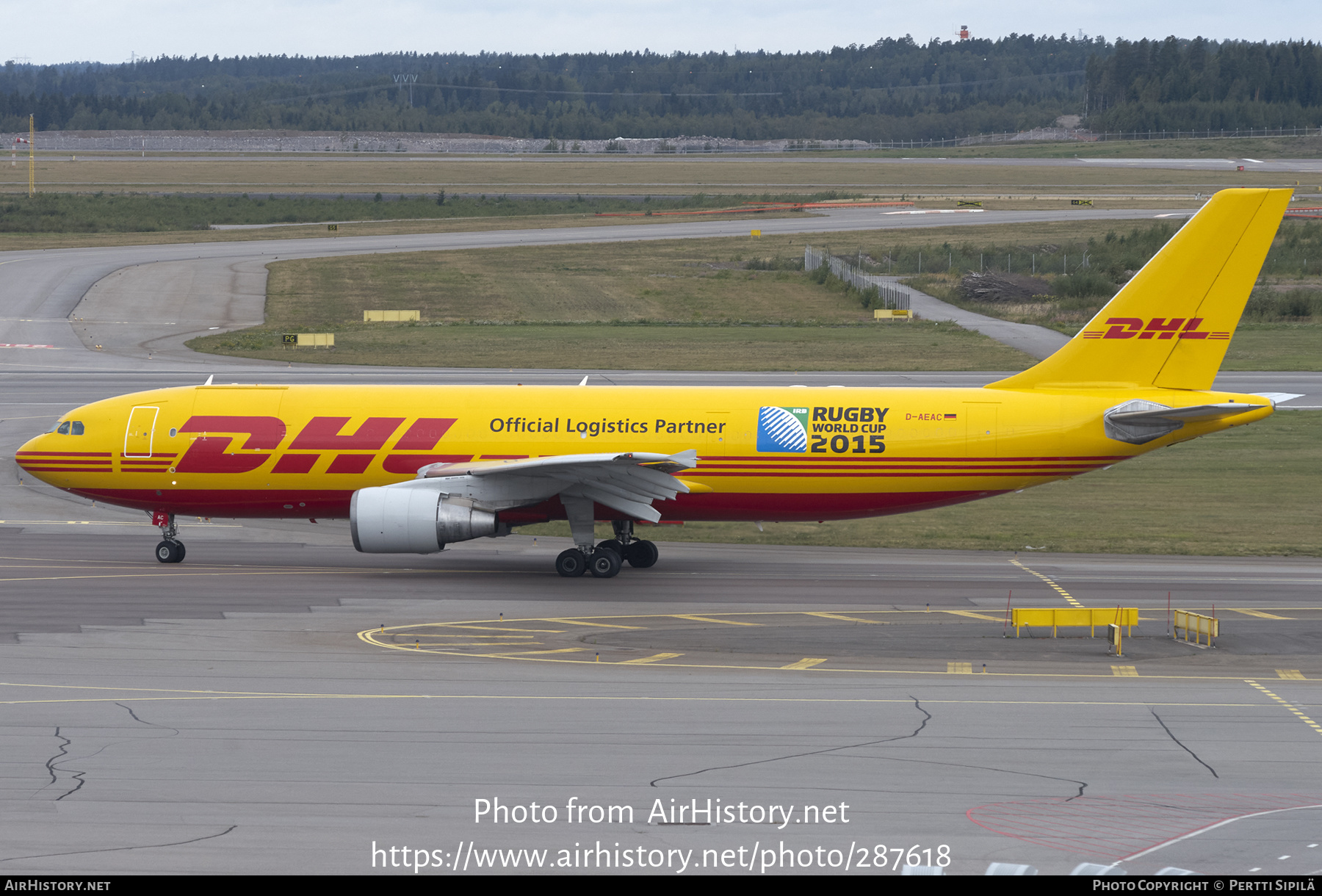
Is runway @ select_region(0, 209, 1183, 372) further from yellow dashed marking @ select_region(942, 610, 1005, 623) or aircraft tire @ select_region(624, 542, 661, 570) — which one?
yellow dashed marking @ select_region(942, 610, 1005, 623)

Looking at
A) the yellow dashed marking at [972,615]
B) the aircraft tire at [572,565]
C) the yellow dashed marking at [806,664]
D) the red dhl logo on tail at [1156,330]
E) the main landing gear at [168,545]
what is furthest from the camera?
the main landing gear at [168,545]

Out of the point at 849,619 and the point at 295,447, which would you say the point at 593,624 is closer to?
the point at 849,619

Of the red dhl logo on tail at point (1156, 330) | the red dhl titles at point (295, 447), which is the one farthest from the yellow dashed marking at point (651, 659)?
the red dhl logo on tail at point (1156, 330)

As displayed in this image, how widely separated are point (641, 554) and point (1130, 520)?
1553 cm

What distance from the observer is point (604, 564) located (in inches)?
1293

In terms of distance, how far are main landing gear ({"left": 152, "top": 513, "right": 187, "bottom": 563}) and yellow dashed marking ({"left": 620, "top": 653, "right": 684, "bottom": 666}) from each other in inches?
593

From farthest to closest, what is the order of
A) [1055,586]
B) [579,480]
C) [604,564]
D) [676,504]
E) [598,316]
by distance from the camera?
1. [598,316]
2. [676,504]
3. [604,564]
4. [579,480]
5. [1055,586]

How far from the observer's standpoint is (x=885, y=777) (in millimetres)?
17953

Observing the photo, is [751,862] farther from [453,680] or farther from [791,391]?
[791,391]

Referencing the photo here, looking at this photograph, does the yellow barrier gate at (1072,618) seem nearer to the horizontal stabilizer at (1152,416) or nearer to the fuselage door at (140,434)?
the horizontal stabilizer at (1152,416)

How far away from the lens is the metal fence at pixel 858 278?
3506 inches

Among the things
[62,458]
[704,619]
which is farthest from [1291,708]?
[62,458]

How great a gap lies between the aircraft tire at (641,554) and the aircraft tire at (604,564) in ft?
Answer: 5.56

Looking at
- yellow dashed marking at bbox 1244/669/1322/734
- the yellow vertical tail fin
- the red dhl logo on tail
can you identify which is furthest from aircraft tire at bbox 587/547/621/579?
yellow dashed marking at bbox 1244/669/1322/734
